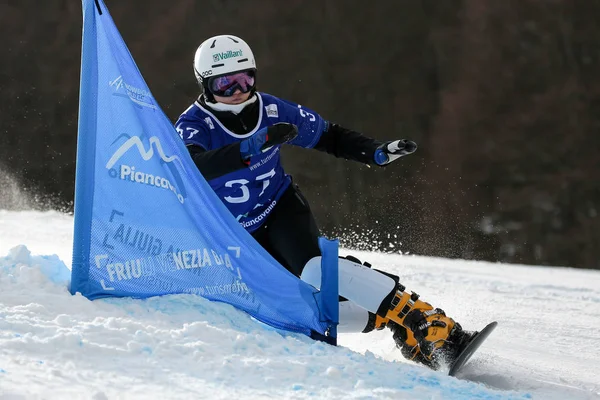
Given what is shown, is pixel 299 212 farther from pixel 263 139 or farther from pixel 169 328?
pixel 169 328

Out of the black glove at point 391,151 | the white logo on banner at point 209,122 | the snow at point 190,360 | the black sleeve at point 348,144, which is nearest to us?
the snow at point 190,360

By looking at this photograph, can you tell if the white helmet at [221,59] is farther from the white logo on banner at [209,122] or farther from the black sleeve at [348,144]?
the black sleeve at [348,144]

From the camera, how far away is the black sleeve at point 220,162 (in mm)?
3422

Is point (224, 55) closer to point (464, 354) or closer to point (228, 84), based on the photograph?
point (228, 84)

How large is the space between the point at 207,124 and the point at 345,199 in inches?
254

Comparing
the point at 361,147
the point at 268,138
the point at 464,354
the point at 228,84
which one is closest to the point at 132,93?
the point at 268,138

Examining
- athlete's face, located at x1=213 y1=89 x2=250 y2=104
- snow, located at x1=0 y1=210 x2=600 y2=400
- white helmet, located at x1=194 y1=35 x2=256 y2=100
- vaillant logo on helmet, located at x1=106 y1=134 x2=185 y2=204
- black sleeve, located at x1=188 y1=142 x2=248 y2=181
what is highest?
white helmet, located at x1=194 y1=35 x2=256 y2=100

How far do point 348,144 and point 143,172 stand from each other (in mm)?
1389

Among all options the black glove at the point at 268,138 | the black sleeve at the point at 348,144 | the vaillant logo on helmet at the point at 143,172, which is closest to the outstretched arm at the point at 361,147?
the black sleeve at the point at 348,144

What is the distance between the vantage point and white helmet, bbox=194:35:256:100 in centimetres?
393

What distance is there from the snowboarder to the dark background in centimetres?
528

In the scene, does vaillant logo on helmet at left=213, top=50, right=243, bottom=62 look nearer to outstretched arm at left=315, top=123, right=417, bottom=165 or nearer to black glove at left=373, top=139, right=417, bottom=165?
outstretched arm at left=315, top=123, right=417, bottom=165

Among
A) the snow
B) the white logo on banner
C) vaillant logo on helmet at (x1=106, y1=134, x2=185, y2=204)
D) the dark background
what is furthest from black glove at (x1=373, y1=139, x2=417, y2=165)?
the dark background

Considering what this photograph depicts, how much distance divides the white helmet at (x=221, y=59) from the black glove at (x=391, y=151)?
770 millimetres
